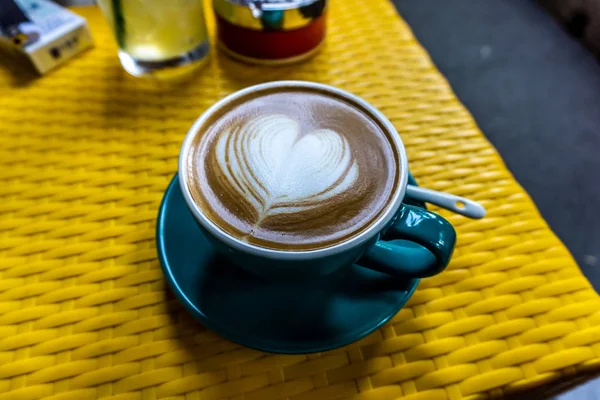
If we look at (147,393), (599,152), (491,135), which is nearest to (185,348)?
(147,393)

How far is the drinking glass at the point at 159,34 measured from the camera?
1.83 ft

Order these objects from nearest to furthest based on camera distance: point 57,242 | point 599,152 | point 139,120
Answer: point 57,242
point 139,120
point 599,152

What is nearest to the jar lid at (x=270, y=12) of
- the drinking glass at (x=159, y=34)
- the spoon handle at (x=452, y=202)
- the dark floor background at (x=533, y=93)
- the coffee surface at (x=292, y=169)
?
the drinking glass at (x=159, y=34)

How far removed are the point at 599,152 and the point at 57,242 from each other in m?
1.05

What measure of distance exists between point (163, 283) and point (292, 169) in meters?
0.18

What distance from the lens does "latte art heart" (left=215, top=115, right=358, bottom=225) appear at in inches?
15.4

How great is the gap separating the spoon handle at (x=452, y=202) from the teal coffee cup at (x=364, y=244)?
42 millimetres

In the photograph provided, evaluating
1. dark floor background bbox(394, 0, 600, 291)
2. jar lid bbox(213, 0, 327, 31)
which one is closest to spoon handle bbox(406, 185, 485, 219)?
jar lid bbox(213, 0, 327, 31)

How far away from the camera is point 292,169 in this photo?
1.35 feet

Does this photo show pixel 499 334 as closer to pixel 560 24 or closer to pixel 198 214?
pixel 198 214

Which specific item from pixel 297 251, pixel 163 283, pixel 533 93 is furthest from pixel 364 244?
pixel 533 93

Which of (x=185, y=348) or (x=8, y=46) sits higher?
(x=8, y=46)

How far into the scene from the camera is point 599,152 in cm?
99

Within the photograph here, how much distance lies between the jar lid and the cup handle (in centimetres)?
32
